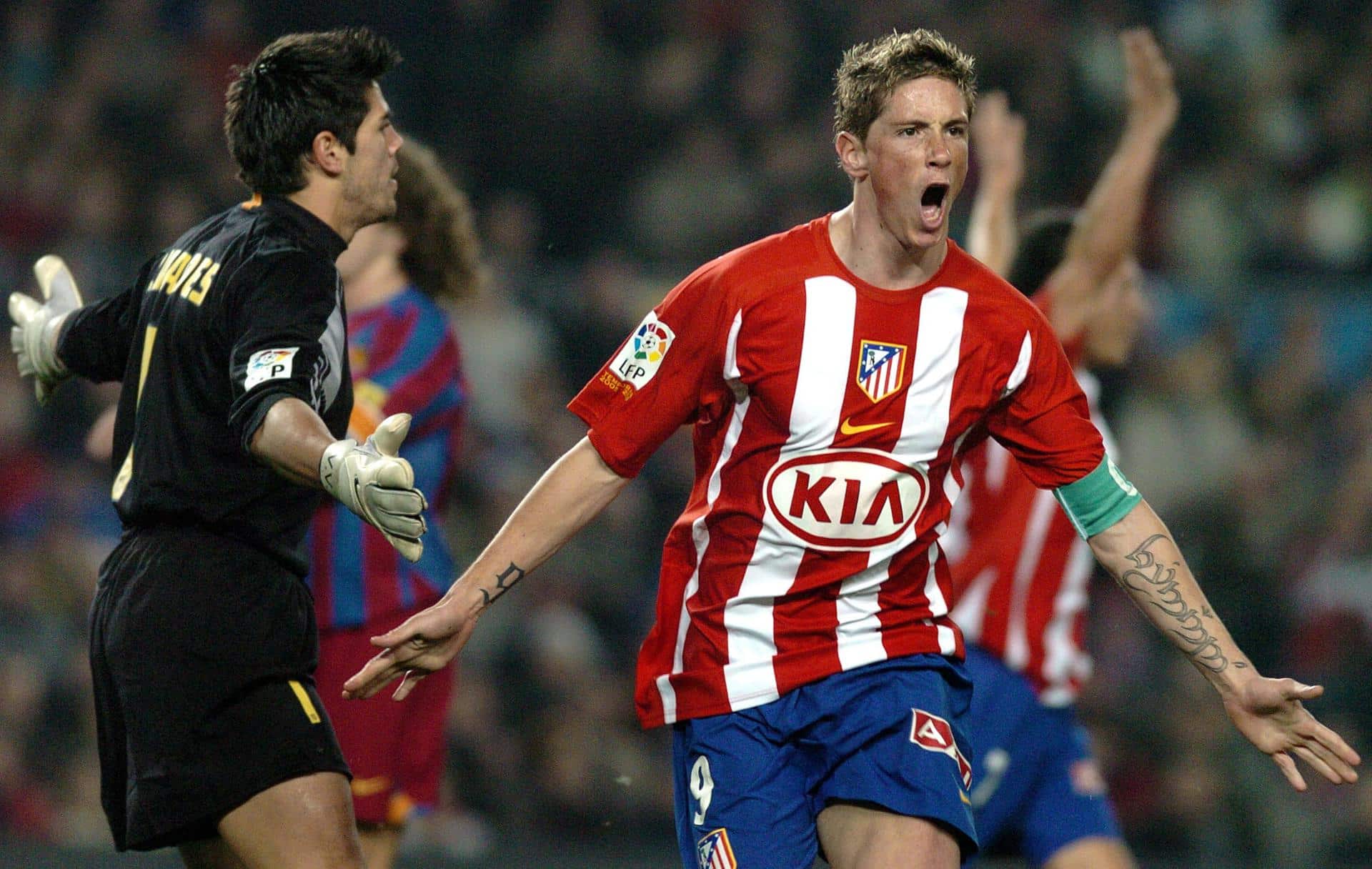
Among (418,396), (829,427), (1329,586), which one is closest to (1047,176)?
(1329,586)

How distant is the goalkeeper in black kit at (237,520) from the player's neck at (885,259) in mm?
1103

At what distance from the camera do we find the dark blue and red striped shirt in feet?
16.3

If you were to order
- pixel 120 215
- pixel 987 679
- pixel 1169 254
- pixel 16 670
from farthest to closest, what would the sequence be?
pixel 1169 254 → pixel 120 215 → pixel 16 670 → pixel 987 679

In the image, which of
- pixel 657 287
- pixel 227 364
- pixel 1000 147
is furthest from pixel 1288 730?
pixel 657 287

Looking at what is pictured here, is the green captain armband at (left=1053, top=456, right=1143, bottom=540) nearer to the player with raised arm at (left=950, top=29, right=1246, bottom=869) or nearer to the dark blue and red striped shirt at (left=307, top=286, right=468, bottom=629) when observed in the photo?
the player with raised arm at (left=950, top=29, right=1246, bottom=869)

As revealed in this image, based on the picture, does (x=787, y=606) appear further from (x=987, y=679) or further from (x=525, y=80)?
→ (x=525, y=80)

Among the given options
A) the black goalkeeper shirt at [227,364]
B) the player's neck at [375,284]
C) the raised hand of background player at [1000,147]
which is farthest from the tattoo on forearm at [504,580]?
the raised hand of background player at [1000,147]

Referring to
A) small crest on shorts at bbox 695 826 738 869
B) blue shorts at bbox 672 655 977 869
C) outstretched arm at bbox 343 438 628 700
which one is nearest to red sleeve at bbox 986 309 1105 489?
blue shorts at bbox 672 655 977 869

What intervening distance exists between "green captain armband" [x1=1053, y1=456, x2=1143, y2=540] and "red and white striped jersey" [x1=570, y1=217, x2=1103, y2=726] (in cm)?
3

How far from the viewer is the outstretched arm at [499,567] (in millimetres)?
3445

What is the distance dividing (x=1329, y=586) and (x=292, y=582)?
6.38 metres

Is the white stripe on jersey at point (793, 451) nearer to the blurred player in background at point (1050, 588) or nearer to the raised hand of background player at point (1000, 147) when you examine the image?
the blurred player in background at point (1050, 588)

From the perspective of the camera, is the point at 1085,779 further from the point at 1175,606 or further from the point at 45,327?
the point at 45,327

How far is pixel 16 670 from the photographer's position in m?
8.20
